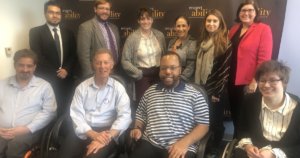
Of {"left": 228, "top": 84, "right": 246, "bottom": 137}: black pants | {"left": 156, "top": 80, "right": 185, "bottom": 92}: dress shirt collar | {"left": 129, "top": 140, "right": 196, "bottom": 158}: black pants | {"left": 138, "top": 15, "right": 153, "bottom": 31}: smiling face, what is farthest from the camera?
{"left": 138, "top": 15, "right": 153, "bottom": 31}: smiling face

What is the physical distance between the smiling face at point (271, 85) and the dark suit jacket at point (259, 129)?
0.48 feet

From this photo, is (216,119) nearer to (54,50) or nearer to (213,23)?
(213,23)

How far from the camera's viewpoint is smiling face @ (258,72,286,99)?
203 centimetres

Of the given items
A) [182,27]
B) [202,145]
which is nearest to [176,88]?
[202,145]

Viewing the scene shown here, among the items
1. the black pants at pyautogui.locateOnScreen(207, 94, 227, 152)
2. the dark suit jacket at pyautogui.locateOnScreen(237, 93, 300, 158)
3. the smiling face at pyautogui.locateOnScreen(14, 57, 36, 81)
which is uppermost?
the smiling face at pyautogui.locateOnScreen(14, 57, 36, 81)

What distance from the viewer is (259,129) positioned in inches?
86.2

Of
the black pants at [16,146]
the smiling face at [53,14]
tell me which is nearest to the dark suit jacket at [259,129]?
the black pants at [16,146]

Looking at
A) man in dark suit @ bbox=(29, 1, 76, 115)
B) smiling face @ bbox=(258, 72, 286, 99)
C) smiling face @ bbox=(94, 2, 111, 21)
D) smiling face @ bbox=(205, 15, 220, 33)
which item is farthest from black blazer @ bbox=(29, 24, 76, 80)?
smiling face @ bbox=(258, 72, 286, 99)

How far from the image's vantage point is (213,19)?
301 centimetres

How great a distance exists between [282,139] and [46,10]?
2.60 m

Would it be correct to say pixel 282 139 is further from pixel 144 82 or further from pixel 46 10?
pixel 46 10

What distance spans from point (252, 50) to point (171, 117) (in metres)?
1.11

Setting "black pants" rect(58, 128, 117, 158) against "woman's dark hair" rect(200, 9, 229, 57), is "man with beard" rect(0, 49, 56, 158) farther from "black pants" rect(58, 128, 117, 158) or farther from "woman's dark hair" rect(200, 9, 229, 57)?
"woman's dark hair" rect(200, 9, 229, 57)

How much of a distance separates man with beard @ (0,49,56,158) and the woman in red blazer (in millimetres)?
1759
